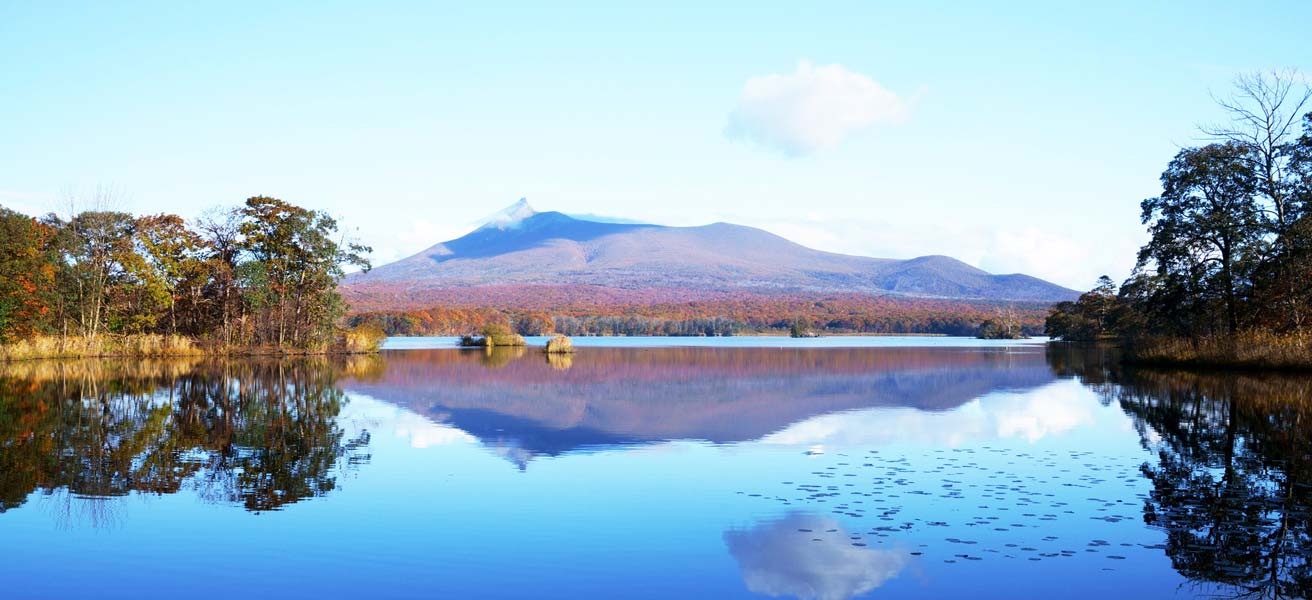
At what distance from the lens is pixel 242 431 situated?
44.7 ft

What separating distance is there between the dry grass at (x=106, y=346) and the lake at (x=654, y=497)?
16312 mm

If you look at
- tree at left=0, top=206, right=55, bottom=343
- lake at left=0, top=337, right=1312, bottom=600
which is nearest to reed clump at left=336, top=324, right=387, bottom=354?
tree at left=0, top=206, right=55, bottom=343

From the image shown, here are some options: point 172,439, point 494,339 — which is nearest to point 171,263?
point 494,339

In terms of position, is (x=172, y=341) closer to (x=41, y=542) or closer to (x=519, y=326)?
(x=41, y=542)

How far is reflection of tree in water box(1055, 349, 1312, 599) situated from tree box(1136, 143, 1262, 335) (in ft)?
32.4

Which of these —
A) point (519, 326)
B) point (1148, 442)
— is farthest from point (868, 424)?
point (519, 326)

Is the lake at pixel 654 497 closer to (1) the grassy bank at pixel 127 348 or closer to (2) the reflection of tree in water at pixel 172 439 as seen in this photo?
(2) the reflection of tree in water at pixel 172 439

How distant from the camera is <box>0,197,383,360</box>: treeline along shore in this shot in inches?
1256

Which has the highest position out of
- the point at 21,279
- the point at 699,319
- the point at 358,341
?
the point at 699,319

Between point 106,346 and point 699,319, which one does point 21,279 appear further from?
point 699,319

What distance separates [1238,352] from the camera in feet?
85.5

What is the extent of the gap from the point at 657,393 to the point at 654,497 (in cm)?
1257

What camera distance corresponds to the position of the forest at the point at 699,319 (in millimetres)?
86875

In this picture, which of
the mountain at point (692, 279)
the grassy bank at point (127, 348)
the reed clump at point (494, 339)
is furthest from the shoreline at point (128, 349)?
the mountain at point (692, 279)
